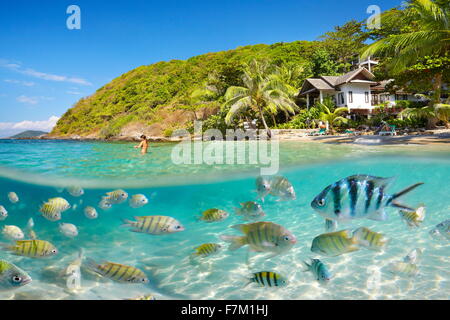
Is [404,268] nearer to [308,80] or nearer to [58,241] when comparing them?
[58,241]

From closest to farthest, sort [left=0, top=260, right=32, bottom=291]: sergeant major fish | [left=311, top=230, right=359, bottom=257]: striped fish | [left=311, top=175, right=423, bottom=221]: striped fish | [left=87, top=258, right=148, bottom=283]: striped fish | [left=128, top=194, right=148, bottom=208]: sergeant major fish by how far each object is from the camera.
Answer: [left=311, top=175, right=423, bottom=221]: striped fish → [left=311, top=230, right=359, bottom=257]: striped fish → [left=0, top=260, right=32, bottom=291]: sergeant major fish → [left=87, top=258, right=148, bottom=283]: striped fish → [left=128, top=194, right=148, bottom=208]: sergeant major fish

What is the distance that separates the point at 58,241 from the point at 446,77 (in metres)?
21.0

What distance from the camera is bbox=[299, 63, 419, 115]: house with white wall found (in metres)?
29.8

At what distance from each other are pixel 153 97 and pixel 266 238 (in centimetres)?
4903

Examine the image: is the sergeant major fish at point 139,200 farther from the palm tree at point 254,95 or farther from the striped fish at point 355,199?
the palm tree at point 254,95

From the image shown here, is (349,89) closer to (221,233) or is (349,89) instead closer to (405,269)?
(221,233)

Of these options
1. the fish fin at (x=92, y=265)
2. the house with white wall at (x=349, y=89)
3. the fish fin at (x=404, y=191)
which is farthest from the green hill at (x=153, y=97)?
the fish fin at (x=404, y=191)

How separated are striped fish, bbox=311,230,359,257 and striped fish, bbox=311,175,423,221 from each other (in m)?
0.28

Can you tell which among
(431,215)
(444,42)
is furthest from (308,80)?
(431,215)

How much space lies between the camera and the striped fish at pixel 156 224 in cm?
321

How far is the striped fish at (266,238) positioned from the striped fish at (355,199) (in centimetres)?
A: 41

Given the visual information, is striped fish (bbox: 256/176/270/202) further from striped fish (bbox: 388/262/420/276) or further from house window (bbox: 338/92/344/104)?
house window (bbox: 338/92/344/104)

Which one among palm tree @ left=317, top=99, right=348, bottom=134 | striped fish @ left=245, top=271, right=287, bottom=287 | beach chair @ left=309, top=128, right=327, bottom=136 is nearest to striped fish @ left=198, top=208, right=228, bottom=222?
striped fish @ left=245, top=271, right=287, bottom=287

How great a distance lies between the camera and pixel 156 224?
3.25 m
